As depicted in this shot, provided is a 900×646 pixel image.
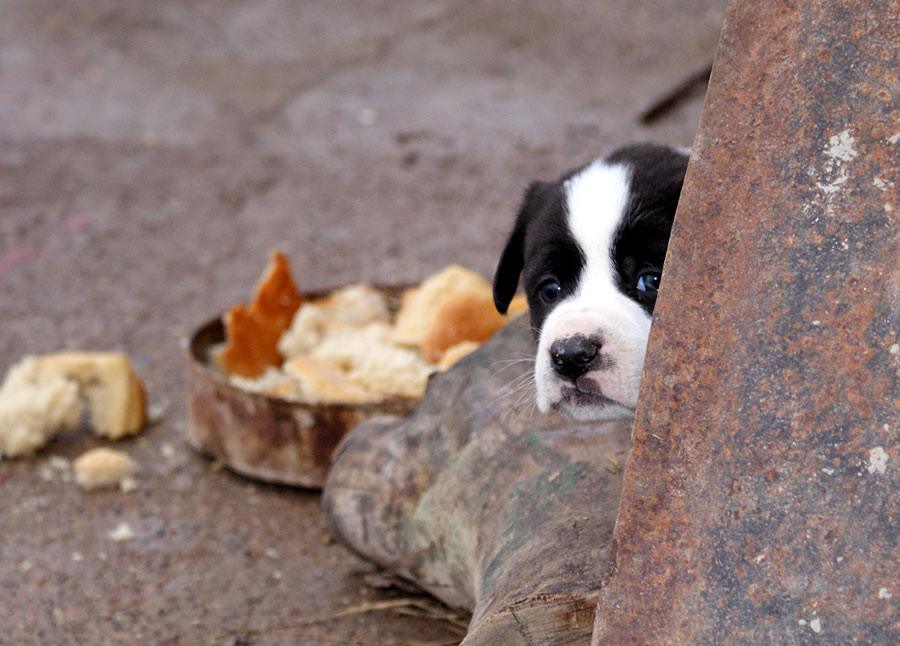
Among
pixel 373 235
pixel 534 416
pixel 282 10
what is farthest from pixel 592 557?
pixel 282 10

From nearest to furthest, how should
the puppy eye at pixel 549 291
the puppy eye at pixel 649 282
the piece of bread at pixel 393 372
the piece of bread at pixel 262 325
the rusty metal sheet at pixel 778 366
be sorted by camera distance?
the rusty metal sheet at pixel 778 366
the puppy eye at pixel 649 282
the puppy eye at pixel 549 291
the piece of bread at pixel 393 372
the piece of bread at pixel 262 325

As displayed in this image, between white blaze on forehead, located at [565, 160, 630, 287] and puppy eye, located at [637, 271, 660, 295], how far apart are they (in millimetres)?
54

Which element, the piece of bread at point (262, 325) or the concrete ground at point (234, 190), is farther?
the piece of bread at point (262, 325)

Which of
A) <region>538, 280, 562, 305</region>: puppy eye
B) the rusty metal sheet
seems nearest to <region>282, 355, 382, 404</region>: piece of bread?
→ <region>538, 280, 562, 305</region>: puppy eye

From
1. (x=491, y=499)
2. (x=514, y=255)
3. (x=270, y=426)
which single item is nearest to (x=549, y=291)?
(x=514, y=255)

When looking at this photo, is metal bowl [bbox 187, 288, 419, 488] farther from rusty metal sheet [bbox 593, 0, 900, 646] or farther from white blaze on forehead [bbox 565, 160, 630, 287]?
rusty metal sheet [bbox 593, 0, 900, 646]

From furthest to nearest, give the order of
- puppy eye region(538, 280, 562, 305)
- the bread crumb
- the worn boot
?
the bread crumb < puppy eye region(538, 280, 562, 305) < the worn boot

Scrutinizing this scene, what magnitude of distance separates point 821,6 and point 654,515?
66 cm

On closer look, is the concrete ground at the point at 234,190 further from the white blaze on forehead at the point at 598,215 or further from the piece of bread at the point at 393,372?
the white blaze on forehead at the point at 598,215

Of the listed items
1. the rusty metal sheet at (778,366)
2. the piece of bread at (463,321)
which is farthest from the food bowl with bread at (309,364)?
the rusty metal sheet at (778,366)

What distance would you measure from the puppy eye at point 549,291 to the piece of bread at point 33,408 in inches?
75.0

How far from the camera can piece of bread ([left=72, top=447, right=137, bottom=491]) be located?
3275 mm

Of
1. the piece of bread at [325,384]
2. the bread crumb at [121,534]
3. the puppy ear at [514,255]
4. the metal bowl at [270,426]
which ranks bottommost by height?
the bread crumb at [121,534]

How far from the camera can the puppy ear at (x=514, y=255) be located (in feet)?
8.29
